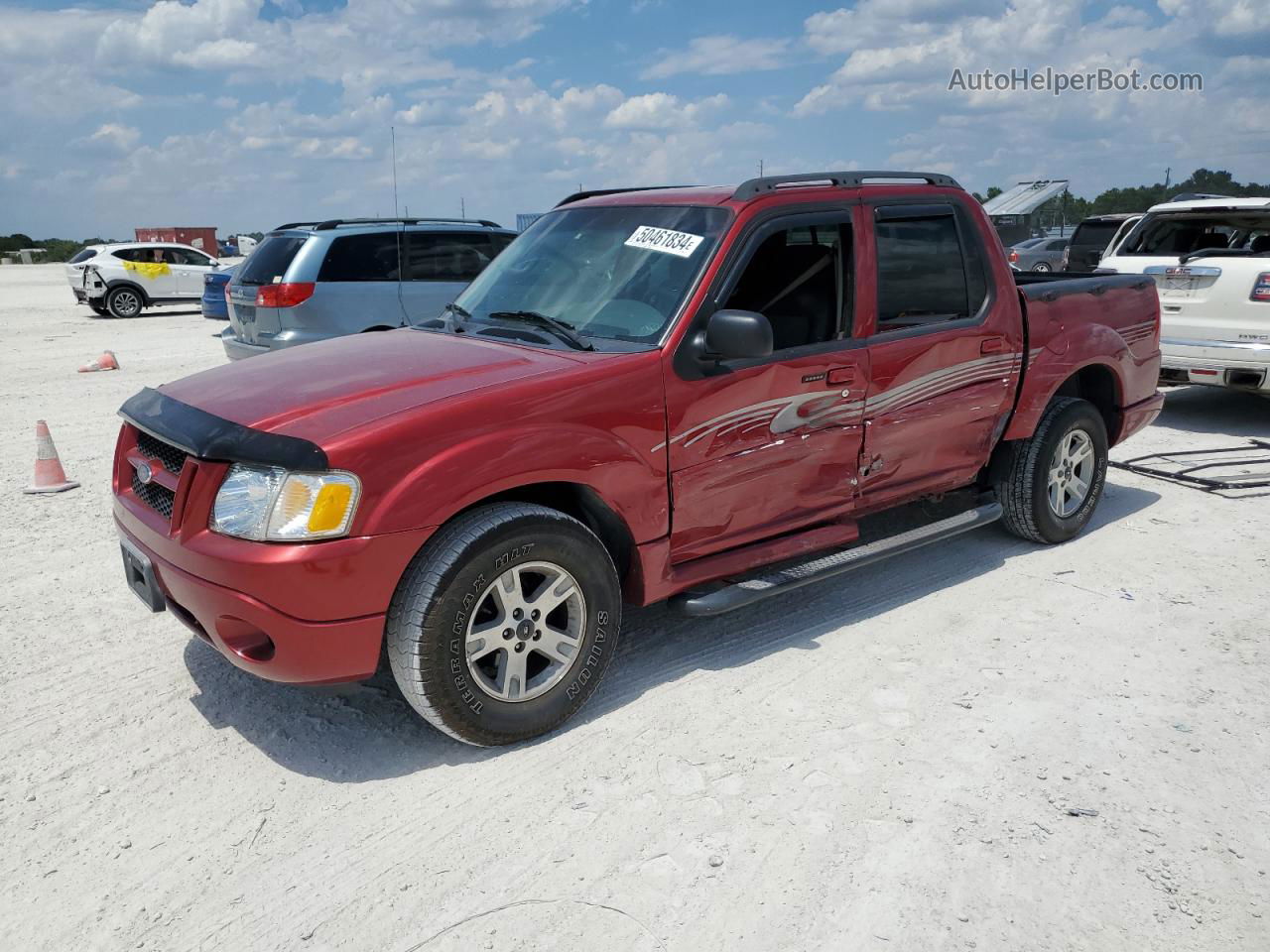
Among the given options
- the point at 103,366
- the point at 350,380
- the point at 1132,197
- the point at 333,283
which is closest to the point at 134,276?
the point at 103,366

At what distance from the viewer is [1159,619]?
15.3 ft

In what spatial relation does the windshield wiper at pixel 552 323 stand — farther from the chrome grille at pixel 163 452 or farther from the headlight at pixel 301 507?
the chrome grille at pixel 163 452

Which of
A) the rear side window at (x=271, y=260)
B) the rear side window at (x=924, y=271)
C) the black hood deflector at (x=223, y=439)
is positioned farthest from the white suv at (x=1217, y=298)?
the rear side window at (x=271, y=260)

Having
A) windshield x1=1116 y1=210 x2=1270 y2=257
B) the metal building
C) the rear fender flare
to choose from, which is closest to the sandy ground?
A: windshield x1=1116 y1=210 x2=1270 y2=257

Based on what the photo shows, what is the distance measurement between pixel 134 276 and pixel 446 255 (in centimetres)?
1406

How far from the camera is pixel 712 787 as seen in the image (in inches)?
132

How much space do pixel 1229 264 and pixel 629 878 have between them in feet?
25.9

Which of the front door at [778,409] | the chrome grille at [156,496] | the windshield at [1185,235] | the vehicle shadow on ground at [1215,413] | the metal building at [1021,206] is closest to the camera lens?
the chrome grille at [156,496]

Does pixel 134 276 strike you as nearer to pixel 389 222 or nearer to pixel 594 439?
pixel 389 222

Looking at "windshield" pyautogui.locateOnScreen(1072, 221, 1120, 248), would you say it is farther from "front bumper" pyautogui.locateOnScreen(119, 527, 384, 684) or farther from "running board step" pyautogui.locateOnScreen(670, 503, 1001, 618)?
"front bumper" pyautogui.locateOnScreen(119, 527, 384, 684)

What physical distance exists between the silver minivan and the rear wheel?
13.1m

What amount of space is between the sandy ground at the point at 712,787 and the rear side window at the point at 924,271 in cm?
139

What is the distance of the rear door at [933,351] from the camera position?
179 inches

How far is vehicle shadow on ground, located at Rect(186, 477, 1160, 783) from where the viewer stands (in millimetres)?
3605
